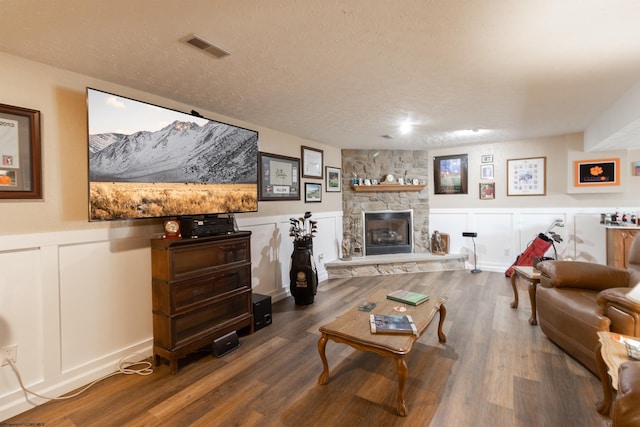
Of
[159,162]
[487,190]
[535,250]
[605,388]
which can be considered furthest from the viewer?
[487,190]

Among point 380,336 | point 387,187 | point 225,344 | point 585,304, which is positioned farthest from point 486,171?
point 225,344

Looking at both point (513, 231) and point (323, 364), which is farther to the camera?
point (513, 231)

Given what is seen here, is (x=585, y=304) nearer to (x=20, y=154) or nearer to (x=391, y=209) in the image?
(x=391, y=209)

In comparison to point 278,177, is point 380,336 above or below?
below

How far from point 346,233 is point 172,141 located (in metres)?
3.62

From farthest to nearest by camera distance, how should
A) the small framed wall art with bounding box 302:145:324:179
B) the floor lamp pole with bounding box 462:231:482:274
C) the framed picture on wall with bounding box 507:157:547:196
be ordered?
the floor lamp pole with bounding box 462:231:482:274 → the framed picture on wall with bounding box 507:157:547:196 → the small framed wall art with bounding box 302:145:324:179

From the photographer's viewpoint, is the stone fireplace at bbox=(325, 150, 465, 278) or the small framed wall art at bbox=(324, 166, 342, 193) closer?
the small framed wall art at bbox=(324, 166, 342, 193)

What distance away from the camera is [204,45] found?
5.95ft

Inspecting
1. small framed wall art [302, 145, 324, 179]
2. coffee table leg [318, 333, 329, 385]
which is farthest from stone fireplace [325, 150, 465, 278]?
coffee table leg [318, 333, 329, 385]

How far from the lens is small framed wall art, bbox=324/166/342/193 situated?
16.6 feet

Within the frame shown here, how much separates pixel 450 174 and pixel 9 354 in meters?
6.00

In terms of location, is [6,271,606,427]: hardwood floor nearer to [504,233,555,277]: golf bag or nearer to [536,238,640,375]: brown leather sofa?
[536,238,640,375]: brown leather sofa

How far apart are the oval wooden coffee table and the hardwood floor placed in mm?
204

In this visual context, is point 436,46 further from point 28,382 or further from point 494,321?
point 28,382
